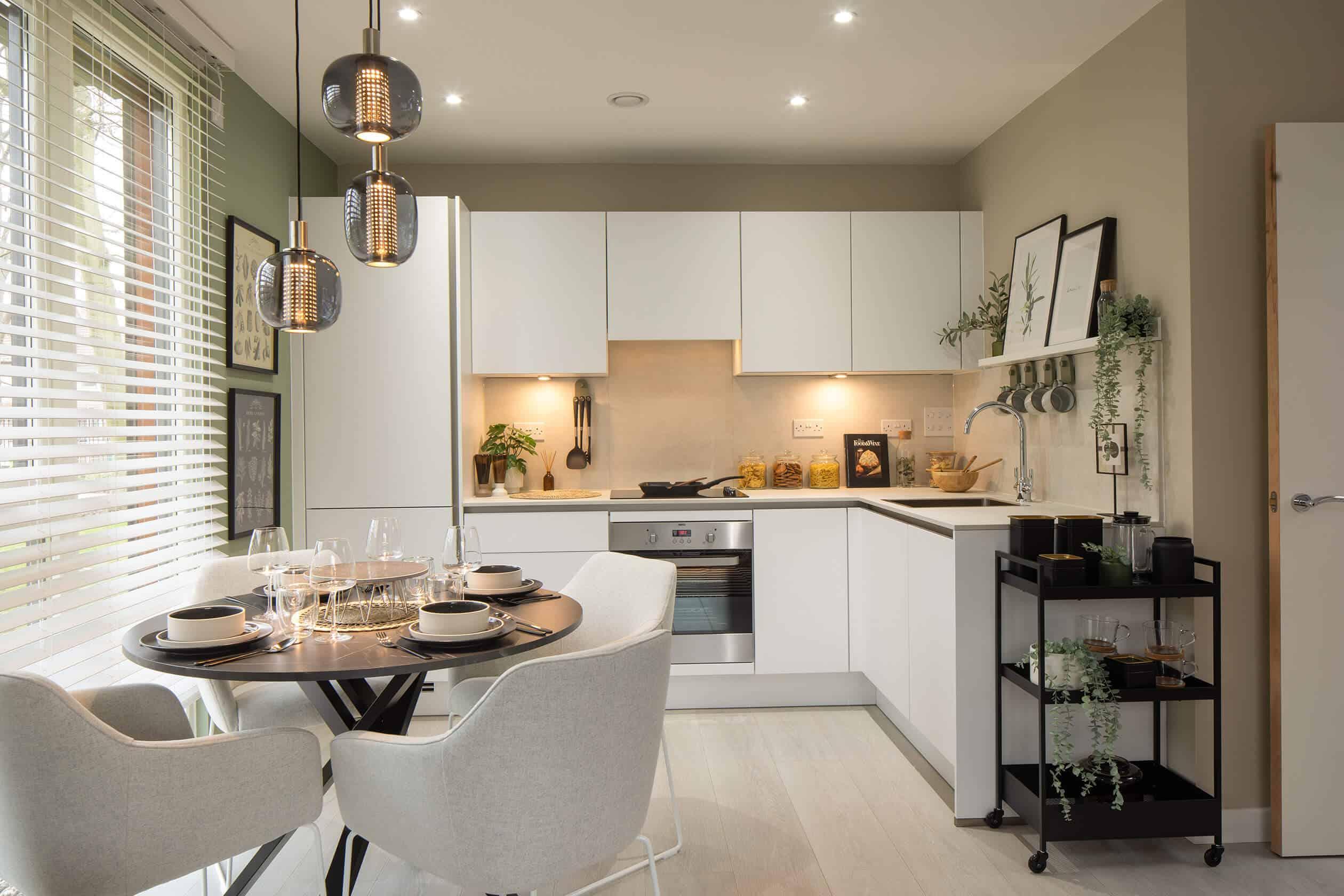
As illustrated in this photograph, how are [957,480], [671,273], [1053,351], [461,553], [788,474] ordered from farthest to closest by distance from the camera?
[788,474] < [671,273] < [957,480] < [1053,351] < [461,553]

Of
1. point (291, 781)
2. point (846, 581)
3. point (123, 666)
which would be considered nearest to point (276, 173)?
point (123, 666)

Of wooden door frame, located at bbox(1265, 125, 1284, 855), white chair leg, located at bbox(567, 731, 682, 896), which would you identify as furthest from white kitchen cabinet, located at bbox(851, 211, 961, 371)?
white chair leg, located at bbox(567, 731, 682, 896)

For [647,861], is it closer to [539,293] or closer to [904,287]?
[539,293]

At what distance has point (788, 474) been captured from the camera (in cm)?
425

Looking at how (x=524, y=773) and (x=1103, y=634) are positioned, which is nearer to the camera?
(x=524, y=773)

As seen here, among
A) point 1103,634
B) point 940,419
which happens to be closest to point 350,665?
point 1103,634

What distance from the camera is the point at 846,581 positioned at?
380 centimetres

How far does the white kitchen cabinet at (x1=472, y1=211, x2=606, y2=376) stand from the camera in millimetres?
3943

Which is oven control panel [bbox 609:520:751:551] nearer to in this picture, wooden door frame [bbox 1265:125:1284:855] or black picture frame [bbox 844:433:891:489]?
black picture frame [bbox 844:433:891:489]

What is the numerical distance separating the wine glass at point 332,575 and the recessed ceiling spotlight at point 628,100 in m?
2.12

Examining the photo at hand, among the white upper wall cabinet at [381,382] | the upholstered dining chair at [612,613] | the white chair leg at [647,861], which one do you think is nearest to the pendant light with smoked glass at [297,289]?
the upholstered dining chair at [612,613]

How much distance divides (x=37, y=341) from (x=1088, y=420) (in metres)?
3.23

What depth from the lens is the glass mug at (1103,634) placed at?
2467 millimetres

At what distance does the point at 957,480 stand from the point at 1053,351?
0.96 meters
